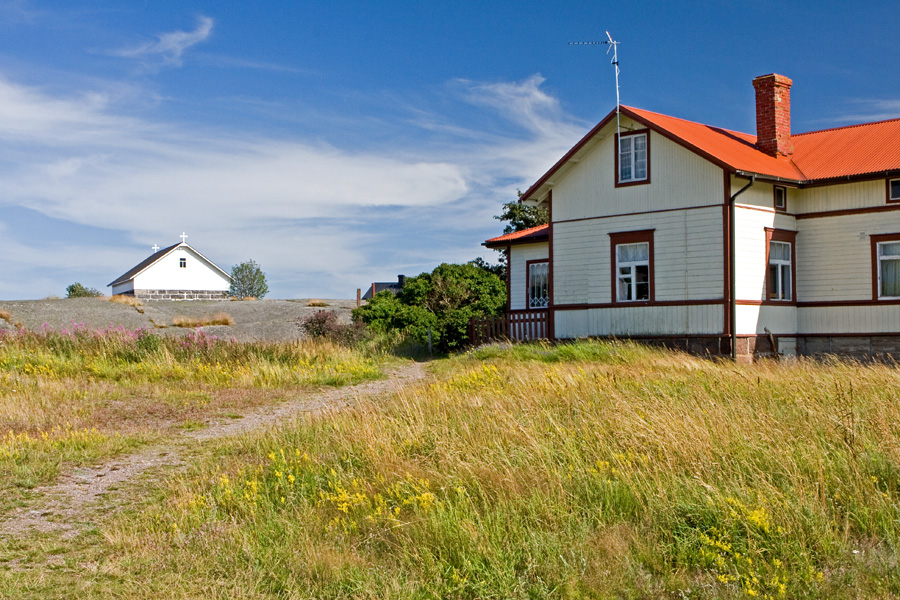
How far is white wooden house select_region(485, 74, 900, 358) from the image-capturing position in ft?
65.7

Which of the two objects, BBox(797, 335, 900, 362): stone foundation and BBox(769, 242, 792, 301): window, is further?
BBox(769, 242, 792, 301): window

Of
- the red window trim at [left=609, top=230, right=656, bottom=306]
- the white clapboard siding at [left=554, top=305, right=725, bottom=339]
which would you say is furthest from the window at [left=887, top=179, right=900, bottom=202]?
the red window trim at [left=609, top=230, right=656, bottom=306]

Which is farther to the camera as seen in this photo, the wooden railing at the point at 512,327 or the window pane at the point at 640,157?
the wooden railing at the point at 512,327

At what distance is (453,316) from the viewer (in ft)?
84.0

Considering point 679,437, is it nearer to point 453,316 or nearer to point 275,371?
point 275,371

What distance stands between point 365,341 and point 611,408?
17047 millimetres

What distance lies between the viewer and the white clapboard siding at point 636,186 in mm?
20328

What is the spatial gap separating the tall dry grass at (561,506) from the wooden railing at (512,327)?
Answer: 14.4 meters

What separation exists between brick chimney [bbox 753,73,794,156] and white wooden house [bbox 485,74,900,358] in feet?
0.12

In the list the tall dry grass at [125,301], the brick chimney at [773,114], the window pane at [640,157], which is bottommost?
the tall dry grass at [125,301]

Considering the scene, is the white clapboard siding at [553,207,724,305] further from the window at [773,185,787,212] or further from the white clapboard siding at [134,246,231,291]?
the white clapboard siding at [134,246,231,291]

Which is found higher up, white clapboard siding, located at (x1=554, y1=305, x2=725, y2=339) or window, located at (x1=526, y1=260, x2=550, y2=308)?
window, located at (x1=526, y1=260, x2=550, y2=308)

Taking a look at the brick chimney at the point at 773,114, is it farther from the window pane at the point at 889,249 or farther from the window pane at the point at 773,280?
the window pane at the point at 889,249

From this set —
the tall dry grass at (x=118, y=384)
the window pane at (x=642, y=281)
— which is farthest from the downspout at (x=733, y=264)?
the tall dry grass at (x=118, y=384)
